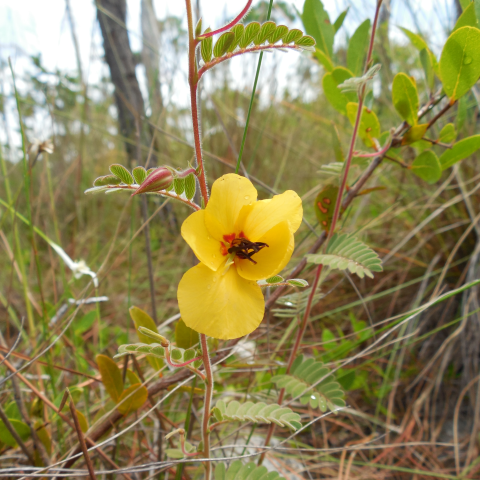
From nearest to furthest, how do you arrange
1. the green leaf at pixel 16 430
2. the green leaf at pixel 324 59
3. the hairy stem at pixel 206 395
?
the hairy stem at pixel 206 395
the green leaf at pixel 16 430
the green leaf at pixel 324 59

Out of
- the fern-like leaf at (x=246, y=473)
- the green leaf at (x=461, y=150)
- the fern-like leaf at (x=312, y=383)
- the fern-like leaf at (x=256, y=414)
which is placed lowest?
the fern-like leaf at (x=246, y=473)

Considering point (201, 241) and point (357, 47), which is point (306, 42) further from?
point (357, 47)

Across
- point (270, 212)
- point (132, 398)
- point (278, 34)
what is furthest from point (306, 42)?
point (132, 398)

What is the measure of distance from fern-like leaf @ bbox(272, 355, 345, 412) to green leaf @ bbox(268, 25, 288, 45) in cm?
54

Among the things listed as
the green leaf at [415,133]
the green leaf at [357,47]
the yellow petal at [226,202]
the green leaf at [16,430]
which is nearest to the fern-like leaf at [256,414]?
the yellow petal at [226,202]

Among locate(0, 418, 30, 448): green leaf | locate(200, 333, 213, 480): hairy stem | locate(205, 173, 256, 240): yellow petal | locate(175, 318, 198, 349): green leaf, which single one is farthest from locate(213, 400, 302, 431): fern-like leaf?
locate(0, 418, 30, 448): green leaf

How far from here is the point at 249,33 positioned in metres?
0.46

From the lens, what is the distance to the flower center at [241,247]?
0.46 m

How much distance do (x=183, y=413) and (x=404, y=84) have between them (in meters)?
0.97

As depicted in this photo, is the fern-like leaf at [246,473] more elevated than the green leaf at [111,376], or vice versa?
the green leaf at [111,376]

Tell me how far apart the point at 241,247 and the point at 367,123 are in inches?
18.7

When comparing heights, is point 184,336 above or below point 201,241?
below

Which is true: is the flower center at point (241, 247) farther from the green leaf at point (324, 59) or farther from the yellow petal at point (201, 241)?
the green leaf at point (324, 59)

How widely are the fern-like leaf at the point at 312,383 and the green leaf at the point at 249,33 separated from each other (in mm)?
542
